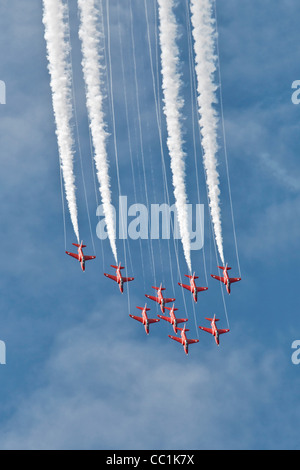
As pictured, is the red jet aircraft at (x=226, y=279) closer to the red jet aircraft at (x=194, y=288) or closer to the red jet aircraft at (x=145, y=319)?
the red jet aircraft at (x=194, y=288)

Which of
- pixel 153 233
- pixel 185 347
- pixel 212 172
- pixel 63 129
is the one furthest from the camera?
pixel 185 347

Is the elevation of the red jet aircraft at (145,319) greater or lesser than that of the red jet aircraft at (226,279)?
lesser

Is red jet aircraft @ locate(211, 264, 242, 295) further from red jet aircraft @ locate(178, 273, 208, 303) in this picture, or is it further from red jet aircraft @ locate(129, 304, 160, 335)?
red jet aircraft @ locate(129, 304, 160, 335)

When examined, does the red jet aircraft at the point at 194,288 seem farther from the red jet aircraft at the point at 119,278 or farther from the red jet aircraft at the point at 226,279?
the red jet aircraft at the point at 119,278

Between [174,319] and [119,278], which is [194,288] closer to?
[174,319]

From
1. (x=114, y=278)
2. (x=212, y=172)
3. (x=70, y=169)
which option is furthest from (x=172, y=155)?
(x=114, y=278)

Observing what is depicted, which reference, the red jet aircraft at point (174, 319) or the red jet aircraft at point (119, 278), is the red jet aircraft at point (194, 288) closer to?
the red jet aircraft at point (174, 319)

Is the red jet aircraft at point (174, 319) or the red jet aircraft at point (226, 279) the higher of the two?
the red jet aircraft at point (226, 279)

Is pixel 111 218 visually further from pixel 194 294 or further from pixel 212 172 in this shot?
pixel 194 294

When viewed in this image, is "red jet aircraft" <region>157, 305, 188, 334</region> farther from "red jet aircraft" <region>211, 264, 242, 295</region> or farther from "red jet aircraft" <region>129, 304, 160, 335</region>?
"red jet aircraft" <region>211, 264, 242, 295</region>

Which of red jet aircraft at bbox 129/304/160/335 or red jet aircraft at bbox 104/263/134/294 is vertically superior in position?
red jet aircraft at bbox 104/263/134/294

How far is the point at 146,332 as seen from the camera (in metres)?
77.8

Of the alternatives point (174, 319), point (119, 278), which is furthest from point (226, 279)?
point (119, 278)

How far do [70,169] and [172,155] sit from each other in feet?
23.8
